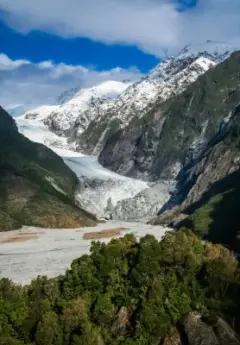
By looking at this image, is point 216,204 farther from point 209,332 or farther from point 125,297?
point 209,332

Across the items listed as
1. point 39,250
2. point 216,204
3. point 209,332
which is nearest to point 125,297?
point 209,332

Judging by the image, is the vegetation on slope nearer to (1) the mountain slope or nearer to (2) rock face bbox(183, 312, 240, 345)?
(1) the mountain slope

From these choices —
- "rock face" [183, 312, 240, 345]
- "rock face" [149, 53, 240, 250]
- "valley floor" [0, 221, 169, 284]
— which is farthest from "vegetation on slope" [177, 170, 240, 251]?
"rock face" [183, 312, 240, 345]

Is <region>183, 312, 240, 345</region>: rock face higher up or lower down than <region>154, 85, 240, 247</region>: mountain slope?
lower down

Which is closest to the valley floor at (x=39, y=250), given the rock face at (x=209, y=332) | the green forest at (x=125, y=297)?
the green forest at (x=125, y=297)

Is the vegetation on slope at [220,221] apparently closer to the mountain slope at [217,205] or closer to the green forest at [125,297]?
the mountain slope at [217,205]
